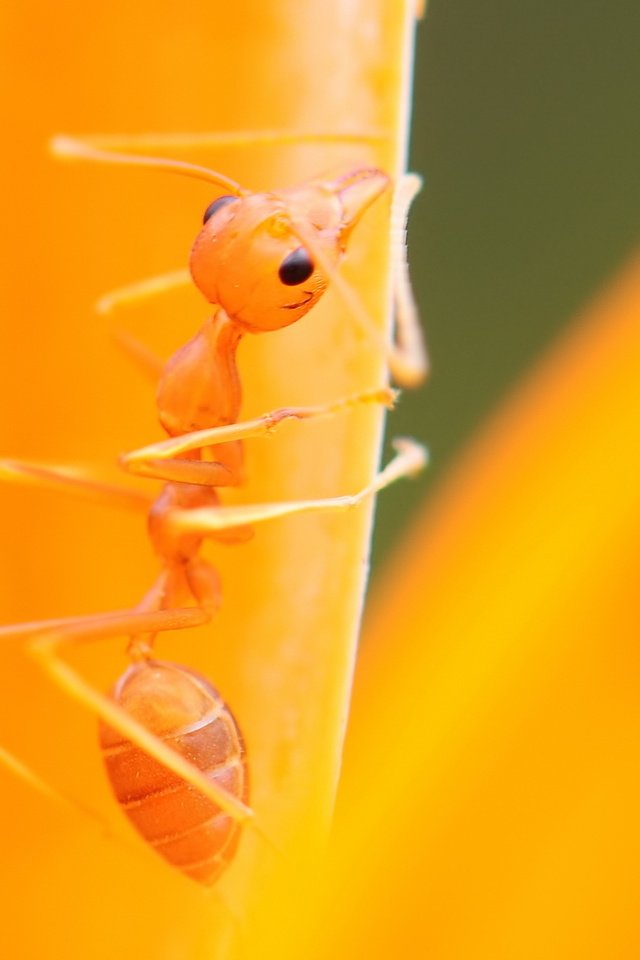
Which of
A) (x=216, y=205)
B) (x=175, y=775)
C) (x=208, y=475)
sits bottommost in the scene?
(x=175, y=775)

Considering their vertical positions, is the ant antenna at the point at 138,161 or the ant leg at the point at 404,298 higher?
the ant antenna at the point at 138,161

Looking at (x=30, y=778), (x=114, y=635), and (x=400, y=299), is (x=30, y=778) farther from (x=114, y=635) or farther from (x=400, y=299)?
(x=400, y=299)

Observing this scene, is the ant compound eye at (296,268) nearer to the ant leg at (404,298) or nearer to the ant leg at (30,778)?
the ant leg at (404,298)

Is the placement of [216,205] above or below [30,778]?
above

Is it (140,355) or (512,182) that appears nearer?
(512,182)

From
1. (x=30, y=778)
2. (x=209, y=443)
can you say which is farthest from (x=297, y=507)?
(x=30, y=778)

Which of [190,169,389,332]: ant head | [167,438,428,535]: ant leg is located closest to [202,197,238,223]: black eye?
[190,169,389,332]: ant head

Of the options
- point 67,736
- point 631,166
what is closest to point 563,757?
point 631,166

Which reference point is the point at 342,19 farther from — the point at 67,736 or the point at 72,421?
the point at 67,736

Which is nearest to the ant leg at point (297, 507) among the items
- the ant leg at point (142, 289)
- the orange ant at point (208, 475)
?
the orange ant at point (208, 475)
